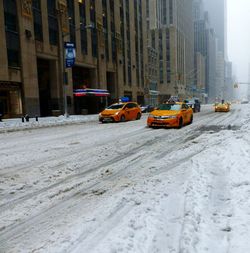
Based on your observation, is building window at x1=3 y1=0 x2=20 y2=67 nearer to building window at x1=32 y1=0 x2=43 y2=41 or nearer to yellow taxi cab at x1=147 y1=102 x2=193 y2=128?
building window at x1=32 y1=0 x2=43 y2=41

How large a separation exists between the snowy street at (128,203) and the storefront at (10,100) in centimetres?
2400

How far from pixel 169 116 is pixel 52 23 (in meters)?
26.0

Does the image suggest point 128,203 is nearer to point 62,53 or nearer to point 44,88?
point 62,53

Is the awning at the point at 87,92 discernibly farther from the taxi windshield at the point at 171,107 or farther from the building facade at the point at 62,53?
the taxi windshield at the point at 171,107

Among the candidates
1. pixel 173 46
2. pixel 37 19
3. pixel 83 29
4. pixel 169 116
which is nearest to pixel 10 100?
pixel 37 19

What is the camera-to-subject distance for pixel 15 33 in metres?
30.1

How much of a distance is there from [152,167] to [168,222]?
315 cm

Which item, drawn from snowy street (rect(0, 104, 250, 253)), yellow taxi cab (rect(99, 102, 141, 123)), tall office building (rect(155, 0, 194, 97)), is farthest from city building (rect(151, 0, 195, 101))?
snowy street (rect(0, 104, 250, 253))

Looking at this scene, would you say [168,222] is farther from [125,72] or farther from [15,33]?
[125,72]

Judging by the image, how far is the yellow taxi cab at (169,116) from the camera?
52.6 feet

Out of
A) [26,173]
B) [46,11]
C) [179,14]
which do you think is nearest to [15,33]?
[46,11]

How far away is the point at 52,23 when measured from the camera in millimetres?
35781

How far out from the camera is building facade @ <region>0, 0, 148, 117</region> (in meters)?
30.3

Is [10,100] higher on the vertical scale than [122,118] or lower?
higher
